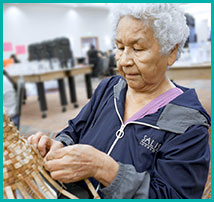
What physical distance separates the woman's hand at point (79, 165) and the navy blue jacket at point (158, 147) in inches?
1.3

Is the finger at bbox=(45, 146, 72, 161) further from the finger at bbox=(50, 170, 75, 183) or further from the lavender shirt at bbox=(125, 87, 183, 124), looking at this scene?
the lavender shirt at bbox=(125, 87, 183, 124)

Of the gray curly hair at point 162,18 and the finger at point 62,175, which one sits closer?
the finger at point 62,175

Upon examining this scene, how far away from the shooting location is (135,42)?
77cm

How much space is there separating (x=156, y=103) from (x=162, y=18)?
0.99 ft

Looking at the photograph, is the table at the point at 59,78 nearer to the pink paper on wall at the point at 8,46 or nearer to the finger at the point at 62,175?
the finger at the point at 62,175

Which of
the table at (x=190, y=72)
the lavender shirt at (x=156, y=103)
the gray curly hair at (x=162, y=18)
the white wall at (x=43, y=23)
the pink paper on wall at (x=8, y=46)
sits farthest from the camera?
the white wall at (x=43, y=23)

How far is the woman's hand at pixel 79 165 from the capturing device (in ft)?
2.00

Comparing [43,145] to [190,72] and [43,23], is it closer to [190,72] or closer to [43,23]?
[190,72]

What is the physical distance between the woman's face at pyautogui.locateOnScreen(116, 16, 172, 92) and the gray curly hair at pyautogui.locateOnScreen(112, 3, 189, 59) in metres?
0.02

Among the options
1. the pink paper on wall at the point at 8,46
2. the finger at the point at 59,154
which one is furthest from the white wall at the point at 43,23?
the finger at the point at 59,154

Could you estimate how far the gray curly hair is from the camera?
0.75 m

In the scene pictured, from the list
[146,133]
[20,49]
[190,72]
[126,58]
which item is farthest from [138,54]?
[20,49]

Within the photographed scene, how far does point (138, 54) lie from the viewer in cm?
79

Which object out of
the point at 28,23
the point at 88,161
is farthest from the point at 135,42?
the point at 28,23
